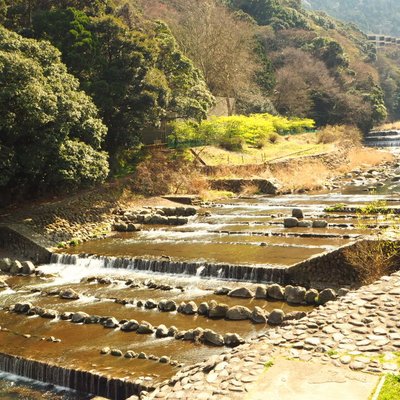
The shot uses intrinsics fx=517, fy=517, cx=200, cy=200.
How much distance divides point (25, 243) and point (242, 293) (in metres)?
11.8

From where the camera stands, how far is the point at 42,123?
23109mm

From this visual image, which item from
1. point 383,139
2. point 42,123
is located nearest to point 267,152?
point 42,123

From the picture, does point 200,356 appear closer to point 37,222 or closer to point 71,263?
point 71,263

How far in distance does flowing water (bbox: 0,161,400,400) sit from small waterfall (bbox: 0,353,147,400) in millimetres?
25

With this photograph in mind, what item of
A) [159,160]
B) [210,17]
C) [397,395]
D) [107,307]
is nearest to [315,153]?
[159,160]

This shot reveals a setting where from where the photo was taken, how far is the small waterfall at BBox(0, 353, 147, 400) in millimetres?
11148

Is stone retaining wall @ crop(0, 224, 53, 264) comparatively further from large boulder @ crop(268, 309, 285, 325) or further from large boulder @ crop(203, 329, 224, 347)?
large boulder @ crop(268, 309, 285, 325)

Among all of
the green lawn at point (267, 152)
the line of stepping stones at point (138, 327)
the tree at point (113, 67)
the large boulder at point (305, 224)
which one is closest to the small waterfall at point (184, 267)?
the line of stepping stones at point (138, 327)

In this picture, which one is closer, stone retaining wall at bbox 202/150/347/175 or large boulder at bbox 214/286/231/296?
large boulder at bbox 214/286/231/296

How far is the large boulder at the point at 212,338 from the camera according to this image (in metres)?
12.8

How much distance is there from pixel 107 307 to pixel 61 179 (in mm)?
10183

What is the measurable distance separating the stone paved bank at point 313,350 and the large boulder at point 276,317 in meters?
3.43

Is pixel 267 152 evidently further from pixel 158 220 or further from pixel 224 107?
pixel 158 220

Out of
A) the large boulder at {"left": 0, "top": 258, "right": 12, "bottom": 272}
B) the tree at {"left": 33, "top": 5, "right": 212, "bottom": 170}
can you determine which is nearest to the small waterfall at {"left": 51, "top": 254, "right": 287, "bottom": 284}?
the large boulder at {"left": 0, "top": 258, "right": 12, "bottom": 272}
